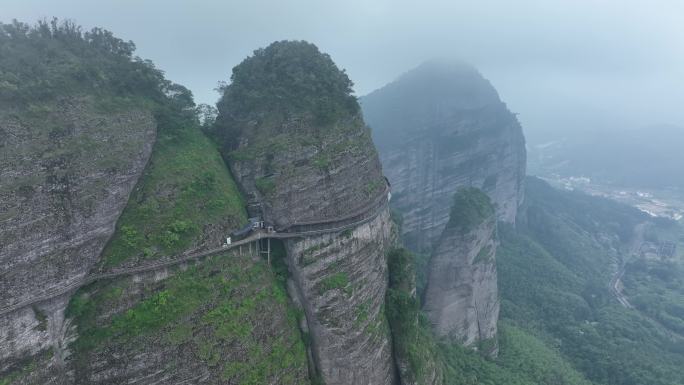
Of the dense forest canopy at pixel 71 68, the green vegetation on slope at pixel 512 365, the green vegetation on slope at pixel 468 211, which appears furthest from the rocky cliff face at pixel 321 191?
the green vegetation on slope at pixel 468 211

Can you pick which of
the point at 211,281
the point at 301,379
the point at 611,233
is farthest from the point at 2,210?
the point at 611,233

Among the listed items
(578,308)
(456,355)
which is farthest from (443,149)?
(456,355)

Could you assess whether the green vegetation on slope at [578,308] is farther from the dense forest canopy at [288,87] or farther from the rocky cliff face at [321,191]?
the dense forest canopy at [288,87]

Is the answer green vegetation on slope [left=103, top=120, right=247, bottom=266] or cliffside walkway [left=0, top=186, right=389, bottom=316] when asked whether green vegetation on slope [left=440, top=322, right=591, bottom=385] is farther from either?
green vegetation on slope [left=103, top=120, right=247, bottom=266]

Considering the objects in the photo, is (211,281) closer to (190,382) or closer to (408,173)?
(190,382)

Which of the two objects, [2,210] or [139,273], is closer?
[2,210]

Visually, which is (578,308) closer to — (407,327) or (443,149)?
(443,149)
